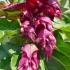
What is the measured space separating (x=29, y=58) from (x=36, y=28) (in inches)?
4.2

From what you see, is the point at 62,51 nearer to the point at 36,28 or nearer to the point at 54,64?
the point at 54,64

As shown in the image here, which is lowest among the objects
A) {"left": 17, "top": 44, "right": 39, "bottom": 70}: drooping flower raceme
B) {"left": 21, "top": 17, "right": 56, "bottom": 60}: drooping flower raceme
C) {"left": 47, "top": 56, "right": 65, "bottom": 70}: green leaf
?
{"left": 47, "top": 56, "right": 65, "bottom": 70}: green leaf

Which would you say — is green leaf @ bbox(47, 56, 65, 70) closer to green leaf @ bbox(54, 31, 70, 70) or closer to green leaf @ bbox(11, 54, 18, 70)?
green leaf @ bbox(54, 31, 70, 70)

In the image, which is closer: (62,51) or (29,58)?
(29,58)

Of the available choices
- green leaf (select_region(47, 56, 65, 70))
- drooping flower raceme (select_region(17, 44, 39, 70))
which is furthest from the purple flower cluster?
green leaf (select_region(47, 56, 65, 70))

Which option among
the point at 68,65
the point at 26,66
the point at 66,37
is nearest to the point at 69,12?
the point at 66,37

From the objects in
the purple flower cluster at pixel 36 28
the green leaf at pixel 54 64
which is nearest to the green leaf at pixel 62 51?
the green leaf at pixel 54 64

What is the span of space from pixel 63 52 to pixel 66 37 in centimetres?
6

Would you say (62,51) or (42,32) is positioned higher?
(42,32)

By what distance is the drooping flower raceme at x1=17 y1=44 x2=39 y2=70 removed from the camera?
1173 mm

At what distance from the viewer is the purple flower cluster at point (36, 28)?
1.19 m

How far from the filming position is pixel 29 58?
1184 mm

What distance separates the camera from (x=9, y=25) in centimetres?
137

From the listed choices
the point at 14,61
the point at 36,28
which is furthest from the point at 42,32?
the point at 14,61
